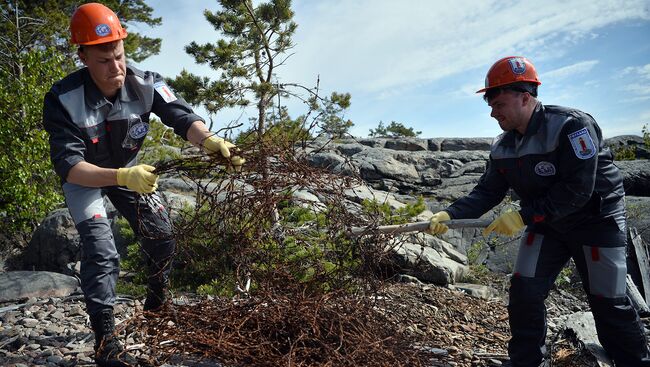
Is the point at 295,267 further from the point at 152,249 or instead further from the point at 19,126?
the point at 19,126

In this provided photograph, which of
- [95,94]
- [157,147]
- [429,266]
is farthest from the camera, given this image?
[157,147]

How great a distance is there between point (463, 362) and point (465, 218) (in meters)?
1.03

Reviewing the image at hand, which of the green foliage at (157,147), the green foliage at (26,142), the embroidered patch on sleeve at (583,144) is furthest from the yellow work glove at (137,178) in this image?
the green foliage at (26,142)

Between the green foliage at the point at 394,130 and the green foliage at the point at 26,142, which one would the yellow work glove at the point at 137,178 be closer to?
the green foliage at the point at 26,142

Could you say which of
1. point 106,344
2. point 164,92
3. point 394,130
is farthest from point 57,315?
point 394,130

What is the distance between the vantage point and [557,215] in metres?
3.17

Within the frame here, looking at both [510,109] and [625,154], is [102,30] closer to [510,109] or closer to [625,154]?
[510,109]

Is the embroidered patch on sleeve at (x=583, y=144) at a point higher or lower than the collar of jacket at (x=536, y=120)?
lower

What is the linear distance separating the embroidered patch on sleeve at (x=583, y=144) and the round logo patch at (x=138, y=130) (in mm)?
2825

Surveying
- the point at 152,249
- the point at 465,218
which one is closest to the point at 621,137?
the point at 465,218

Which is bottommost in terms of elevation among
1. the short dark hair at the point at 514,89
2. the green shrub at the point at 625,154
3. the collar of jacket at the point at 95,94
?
the short dark hair at the point at 514,89

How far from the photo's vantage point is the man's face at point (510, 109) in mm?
3430

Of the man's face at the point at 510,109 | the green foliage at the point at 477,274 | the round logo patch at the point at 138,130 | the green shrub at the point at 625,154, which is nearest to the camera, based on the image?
the man's face at the point at 510,109

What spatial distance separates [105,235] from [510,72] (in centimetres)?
281
